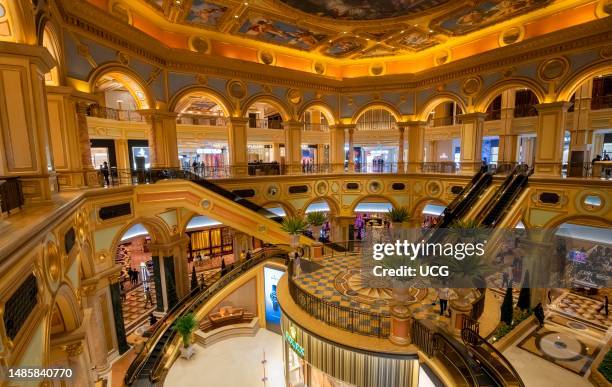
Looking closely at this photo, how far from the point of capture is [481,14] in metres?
11.6

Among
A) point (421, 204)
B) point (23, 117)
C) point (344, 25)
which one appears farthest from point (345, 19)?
point (23, 117)

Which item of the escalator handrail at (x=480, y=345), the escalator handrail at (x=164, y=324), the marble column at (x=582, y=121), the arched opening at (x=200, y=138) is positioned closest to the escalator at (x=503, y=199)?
the escalator handrail at (x=480, y=345)

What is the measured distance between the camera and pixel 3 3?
4.89 metres

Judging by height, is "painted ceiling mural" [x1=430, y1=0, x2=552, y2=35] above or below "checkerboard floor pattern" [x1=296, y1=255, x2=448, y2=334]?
above

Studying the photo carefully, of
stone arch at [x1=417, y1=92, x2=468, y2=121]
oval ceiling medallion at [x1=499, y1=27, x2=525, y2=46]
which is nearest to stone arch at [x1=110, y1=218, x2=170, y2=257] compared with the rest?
stone arch at [x1=417, y1=92, x2=468, y2=121]

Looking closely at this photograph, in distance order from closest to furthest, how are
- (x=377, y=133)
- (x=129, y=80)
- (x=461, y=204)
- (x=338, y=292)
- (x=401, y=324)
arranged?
(x=401, y=324) → (x=338, y=292) → (x=129, y=80) → (x=461, y=204) → (x=377, y=133)

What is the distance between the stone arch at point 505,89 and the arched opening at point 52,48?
14.7 metres

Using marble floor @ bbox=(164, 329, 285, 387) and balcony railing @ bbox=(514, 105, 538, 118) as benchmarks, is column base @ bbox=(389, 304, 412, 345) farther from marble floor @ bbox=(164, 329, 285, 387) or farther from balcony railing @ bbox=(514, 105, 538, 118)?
balcony railing @ bbox=(514, 105, 538, 118)

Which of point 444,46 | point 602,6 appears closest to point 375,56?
point 444,46

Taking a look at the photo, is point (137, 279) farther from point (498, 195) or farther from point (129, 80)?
point (498, 195)

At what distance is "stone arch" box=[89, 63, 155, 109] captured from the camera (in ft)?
29.9

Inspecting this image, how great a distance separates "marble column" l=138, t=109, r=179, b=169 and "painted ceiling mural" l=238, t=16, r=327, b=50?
4639mm

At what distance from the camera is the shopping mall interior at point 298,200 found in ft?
17.4

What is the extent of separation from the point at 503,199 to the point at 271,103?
34.4ft
